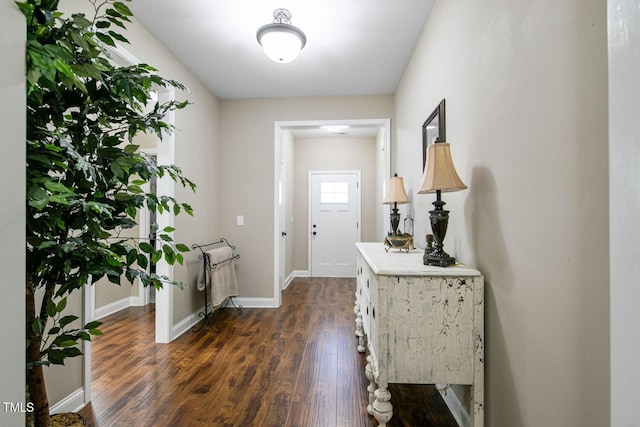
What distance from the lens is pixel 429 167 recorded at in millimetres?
1483

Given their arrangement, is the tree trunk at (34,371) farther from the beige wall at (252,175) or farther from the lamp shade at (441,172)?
the beige wall at (252,175)

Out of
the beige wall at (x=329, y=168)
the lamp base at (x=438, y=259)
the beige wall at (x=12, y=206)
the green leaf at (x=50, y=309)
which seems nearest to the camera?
the beige wall at (x=12, y=206)

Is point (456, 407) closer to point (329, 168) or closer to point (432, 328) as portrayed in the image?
point (432, 328)

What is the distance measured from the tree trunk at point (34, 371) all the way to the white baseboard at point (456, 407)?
5.33ft

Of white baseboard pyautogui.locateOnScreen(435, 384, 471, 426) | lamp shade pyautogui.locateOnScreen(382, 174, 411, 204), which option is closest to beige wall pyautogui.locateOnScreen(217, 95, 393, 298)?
lamp shade pyautogui.locateOnScreen(382, 174, 411, 204)

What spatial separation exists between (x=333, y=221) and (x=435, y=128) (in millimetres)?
3739

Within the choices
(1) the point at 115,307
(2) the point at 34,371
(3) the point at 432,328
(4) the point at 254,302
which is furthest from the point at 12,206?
(1) the point at 115,307

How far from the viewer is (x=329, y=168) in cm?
571

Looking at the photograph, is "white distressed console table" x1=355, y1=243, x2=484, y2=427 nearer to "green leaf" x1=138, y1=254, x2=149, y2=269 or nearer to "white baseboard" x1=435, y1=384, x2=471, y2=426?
"white baseboard" x1=435, y1=384, x2=471, y2=426

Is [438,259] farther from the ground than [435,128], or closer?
closer

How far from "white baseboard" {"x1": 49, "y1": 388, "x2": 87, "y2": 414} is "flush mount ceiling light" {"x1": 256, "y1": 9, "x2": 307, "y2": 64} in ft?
8.52

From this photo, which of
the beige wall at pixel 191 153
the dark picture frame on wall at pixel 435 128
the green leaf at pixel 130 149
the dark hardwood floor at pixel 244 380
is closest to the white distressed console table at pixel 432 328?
the dark hardwood floor at pixel 244 380

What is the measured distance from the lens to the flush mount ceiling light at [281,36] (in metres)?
2.12

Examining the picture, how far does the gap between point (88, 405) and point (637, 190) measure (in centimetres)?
263
